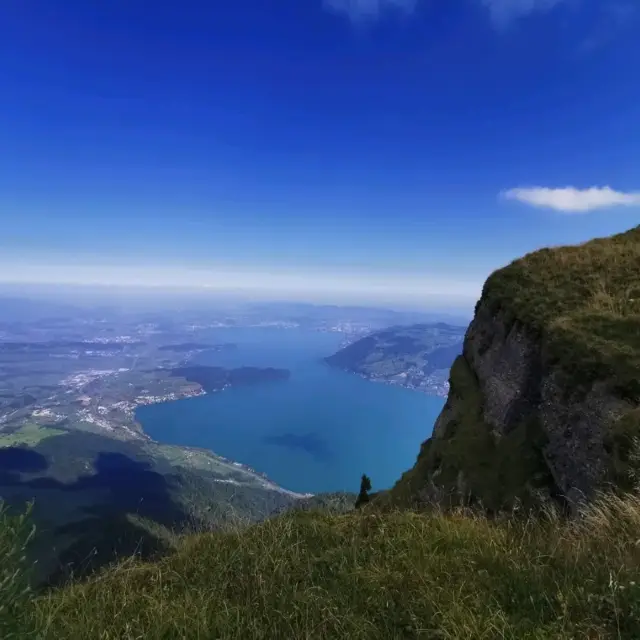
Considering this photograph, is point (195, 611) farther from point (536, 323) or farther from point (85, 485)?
point (85, 485)

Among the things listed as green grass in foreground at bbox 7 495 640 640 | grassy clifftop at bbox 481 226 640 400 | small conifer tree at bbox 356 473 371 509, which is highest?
grassy clifftop at bbox 481 226 640 400

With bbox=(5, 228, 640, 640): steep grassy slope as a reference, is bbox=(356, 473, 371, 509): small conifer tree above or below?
below

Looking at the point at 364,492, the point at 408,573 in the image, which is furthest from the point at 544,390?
the point at 364,492

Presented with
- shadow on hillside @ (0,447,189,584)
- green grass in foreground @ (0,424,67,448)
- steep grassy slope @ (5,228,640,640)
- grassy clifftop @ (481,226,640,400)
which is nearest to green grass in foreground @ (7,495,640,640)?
steep grassy slope @ (5,228,640,640)

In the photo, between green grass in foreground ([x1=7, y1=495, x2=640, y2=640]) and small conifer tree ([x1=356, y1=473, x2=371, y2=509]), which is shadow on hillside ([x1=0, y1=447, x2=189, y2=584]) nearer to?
small conifer tree ([x1=356, y1=473, x2=371, y2=509])

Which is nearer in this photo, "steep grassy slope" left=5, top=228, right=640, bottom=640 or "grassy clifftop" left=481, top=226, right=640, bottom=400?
"steep grassy slope" left=5, top=228, right=640, bottom=640

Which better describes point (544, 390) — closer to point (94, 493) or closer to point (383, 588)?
point (383, 588)

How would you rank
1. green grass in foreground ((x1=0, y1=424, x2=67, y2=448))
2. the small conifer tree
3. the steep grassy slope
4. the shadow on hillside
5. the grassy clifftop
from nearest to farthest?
the steep grassy slope
the grassy clifftop
the small conifer tree
the shadow on hillside
green grass in foreground ((x1=0, y1=424, x2=67, y2=448))

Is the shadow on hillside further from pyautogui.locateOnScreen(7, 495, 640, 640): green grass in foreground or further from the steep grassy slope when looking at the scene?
pyautogui.locateOnScreen(7, 495, 640, 640): green grass in foreground

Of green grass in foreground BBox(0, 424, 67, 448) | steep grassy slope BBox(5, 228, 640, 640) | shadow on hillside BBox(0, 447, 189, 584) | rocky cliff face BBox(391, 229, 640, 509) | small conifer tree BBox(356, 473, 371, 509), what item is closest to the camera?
steep grassy slope BBox(5, 228, 640, 640)
